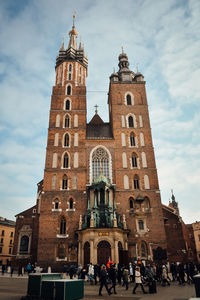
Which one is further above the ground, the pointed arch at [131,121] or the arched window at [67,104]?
the arched window at [67,104]

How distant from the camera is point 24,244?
3102 centimetres

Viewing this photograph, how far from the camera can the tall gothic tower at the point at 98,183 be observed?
1044 inches

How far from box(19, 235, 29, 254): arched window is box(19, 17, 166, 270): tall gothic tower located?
12.2 ft

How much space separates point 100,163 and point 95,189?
14.6 feet

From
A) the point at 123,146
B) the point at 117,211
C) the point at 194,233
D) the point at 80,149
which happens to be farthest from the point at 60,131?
the point at 194,233

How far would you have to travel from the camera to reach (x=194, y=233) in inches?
2475

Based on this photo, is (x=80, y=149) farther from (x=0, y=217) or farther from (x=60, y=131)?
(x=0, y=217)

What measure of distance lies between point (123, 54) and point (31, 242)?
35961 mm

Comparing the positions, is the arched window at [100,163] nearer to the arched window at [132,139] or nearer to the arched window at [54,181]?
the arched window at [132,139]

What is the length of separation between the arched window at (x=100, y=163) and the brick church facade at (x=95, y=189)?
13cm

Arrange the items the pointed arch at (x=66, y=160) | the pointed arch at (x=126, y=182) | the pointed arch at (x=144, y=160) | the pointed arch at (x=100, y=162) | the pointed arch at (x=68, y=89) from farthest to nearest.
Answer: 1. the pointed arch at (x=68, y=89)
2. the pointed arch at (x=144, y=160)
3. the pointed arch at (x=66, y=160)
4. the pointed arch at (x=100, y=162)
5. the pointed arch at (x=126, y=182)

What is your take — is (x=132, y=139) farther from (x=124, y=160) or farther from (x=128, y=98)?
(x=128, y=98)

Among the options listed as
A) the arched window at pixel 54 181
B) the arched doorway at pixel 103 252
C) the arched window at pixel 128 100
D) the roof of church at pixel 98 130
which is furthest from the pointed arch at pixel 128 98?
the arched doorway at pixel 103 252

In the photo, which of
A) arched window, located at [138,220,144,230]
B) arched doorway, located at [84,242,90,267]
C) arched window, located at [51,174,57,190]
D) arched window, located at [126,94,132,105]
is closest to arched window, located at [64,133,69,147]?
arched window, located at [51,174,57,190]
